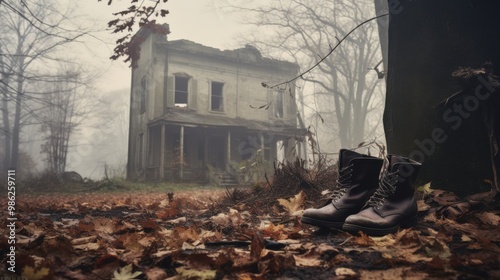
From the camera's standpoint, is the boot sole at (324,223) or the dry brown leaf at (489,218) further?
the boot sole at (324,223)

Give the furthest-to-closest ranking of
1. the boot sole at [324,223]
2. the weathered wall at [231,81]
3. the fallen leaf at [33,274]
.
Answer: the weathered wall at [231,81], the boot sole at [324,223], the fallen leaf at [33,274]

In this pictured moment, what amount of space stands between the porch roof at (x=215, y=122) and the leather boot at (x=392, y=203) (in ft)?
45.5

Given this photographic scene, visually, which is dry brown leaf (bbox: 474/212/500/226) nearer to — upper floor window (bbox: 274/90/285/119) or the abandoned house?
the abandoned house

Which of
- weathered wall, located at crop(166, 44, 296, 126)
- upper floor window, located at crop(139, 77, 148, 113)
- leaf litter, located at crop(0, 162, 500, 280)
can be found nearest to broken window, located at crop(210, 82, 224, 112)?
weathered wall, located at crop(166, 44, 296, 126)

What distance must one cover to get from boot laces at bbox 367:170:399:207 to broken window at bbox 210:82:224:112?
57.2 ft

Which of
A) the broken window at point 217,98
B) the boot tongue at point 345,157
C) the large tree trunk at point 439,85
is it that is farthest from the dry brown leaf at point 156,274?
→ the broken window at point 217,98

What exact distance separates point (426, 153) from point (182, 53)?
56.8 ft

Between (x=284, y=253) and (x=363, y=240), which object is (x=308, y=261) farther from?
(x=363, y=240)

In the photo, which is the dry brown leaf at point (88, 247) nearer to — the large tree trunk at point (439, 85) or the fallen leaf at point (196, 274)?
the fallen leaf at point (196, 274)

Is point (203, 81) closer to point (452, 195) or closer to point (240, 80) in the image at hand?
point (240, 80)

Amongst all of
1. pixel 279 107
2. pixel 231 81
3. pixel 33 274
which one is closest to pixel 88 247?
pixel 33 274

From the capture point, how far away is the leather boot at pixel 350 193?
2.13 metres

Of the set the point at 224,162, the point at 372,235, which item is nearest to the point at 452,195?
the point at 372,235

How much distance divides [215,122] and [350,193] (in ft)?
Answer: 52.2
